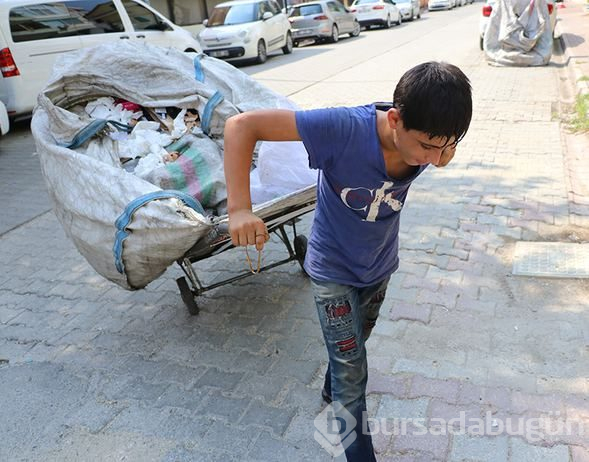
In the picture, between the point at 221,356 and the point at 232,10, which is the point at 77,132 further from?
the point at 232,10

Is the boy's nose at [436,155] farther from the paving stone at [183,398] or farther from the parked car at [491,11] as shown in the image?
the parked car at [491,11]

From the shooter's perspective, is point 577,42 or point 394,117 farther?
point 577,42

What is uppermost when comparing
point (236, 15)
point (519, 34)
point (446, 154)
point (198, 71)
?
point (446, 154)

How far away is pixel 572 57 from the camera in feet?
37.3

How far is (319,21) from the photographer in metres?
18.9

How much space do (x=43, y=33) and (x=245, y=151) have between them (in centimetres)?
839

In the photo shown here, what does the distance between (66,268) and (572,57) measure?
10903 millimetres

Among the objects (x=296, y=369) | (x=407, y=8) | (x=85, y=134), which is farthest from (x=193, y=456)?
(x=407, y=8)

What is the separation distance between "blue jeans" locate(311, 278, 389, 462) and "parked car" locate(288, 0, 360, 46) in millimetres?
18195

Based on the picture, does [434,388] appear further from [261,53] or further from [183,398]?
[261,53]

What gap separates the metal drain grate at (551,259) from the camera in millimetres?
3588

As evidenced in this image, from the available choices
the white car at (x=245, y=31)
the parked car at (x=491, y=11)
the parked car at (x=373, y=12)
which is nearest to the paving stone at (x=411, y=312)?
the parked car at (x=491, y=11)

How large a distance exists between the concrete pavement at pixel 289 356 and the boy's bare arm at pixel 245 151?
1118 millimetres

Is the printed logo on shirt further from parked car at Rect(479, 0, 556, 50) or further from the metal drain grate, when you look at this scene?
parked car at Rect(479, 0, 556, 50)
